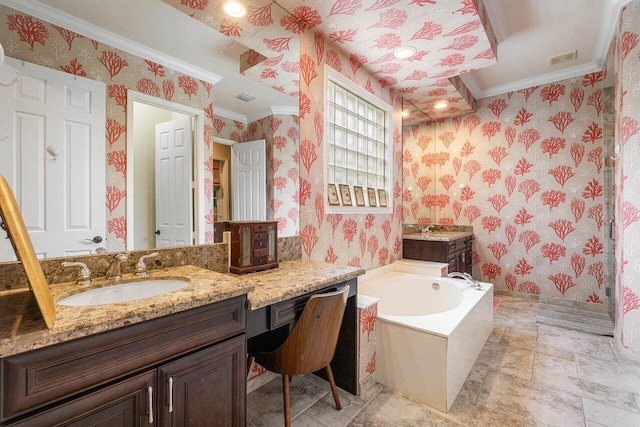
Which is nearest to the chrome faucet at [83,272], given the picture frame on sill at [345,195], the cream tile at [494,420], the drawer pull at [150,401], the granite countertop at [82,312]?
the granite countertop at [82,312]

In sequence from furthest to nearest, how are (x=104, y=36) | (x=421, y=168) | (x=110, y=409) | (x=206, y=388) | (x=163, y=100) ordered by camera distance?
(x=421, y=168) → (x=163, y=100) → (x=104, y=36) → (x=206, y=388) → (x=110, y=409)

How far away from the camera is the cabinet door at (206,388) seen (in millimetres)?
948

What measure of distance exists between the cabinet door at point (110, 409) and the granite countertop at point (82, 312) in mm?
191

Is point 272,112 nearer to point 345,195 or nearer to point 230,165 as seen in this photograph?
point 230,165

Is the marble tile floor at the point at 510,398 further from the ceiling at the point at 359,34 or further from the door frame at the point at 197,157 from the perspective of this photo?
the ceiling at the point at 359,34

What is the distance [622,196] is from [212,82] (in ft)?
9.69

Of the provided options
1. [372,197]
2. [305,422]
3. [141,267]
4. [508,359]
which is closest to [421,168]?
[372,197]

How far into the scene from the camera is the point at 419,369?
173 centimetres

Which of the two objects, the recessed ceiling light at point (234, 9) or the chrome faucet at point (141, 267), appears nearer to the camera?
the chrome faucet at point (141, 267)

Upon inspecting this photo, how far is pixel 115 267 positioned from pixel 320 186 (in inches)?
53.0

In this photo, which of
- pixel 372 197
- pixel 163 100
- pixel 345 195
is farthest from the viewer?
pixel 372 197

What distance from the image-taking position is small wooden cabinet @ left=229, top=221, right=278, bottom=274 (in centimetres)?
158

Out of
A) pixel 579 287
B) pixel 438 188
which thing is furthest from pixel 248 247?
pixel 579 287

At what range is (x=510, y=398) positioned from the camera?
1.75m
